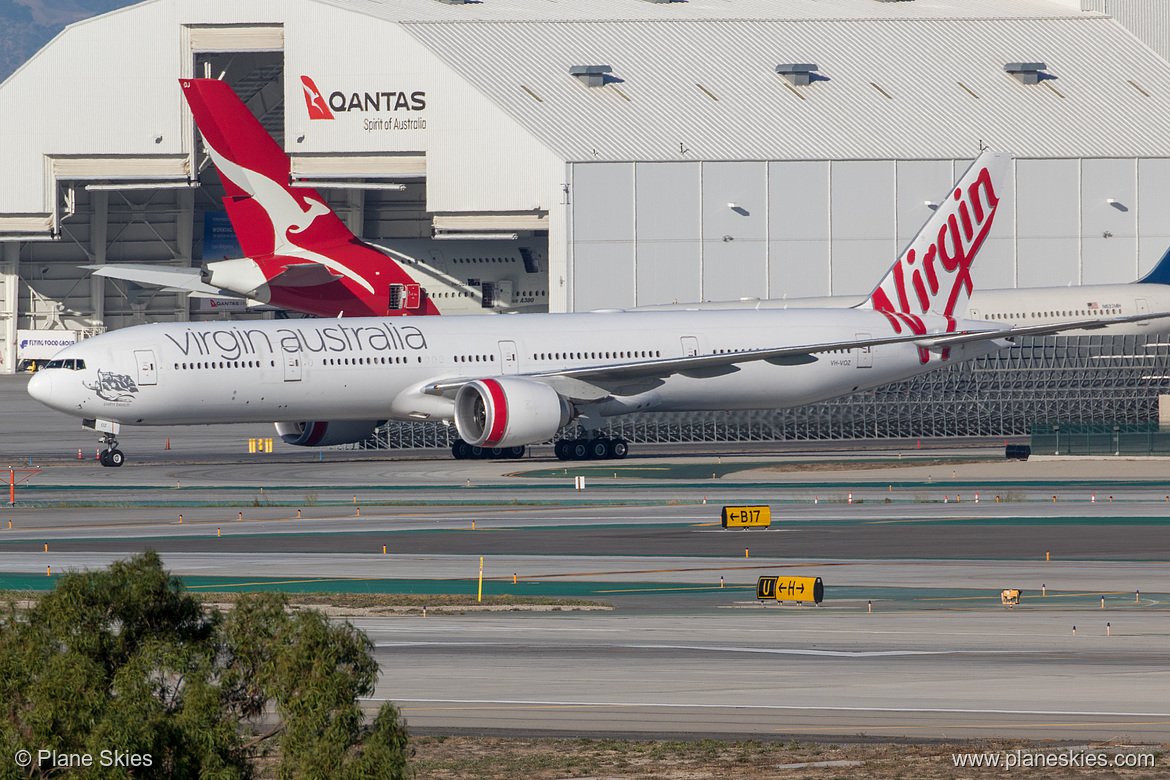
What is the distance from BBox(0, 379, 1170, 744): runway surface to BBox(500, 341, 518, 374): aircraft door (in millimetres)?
2931

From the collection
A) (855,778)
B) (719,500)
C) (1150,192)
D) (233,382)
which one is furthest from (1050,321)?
(855,778)

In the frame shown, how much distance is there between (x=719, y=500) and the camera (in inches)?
1538

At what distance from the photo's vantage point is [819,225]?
7006cm

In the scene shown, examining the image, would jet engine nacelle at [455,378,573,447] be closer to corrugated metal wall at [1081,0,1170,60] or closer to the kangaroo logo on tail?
the kangaroo logo on tail

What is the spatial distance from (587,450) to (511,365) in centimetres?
368

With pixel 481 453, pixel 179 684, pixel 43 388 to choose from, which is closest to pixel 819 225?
pixel 481 453

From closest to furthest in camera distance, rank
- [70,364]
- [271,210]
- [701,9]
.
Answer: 1. [70,364]
2. [271,210]
3. [701,9]

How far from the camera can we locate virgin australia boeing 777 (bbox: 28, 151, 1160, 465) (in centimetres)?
4594

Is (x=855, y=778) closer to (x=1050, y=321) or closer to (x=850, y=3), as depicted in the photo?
(x=1050, y=321)

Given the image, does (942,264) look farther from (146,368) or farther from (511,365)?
(146,368)

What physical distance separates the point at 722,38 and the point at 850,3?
8969mm

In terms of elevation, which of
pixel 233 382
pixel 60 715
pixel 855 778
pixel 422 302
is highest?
pixel 422 302

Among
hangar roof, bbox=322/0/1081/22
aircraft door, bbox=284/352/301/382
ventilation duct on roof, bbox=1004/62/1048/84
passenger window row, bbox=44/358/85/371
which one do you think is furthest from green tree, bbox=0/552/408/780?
Answer: ventilation duct on roof, bbox=1004/62/1048/84

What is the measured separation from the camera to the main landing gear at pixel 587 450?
167ft
